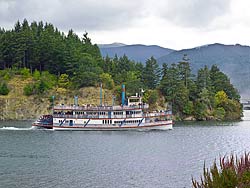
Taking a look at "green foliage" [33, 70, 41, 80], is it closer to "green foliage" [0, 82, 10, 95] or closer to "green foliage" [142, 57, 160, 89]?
"green foliage" [0, 82, 10, 95]

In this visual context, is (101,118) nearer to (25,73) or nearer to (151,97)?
(151,97)

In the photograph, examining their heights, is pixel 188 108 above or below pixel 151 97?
below

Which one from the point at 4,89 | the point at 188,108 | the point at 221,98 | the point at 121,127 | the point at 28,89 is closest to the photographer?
the point at 121,127

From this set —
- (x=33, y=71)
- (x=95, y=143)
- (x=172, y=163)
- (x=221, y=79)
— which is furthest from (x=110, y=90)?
(x=172, y=163)

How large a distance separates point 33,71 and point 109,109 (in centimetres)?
4574

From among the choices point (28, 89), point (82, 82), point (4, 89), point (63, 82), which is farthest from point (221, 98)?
point (4, 89)

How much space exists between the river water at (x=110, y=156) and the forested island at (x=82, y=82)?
26722 mm

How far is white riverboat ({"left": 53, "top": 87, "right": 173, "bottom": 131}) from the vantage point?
8356 cm

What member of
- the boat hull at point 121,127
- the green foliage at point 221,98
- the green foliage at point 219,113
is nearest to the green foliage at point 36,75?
the boat hull at point 121,127

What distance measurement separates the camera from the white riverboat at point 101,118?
83562mm

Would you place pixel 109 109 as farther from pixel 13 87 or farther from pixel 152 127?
pixel 13 87

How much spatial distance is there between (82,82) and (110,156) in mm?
57946

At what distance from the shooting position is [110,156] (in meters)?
53.9

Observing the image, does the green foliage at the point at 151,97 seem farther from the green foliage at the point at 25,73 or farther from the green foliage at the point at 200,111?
the green foliage at the point at 25,73
